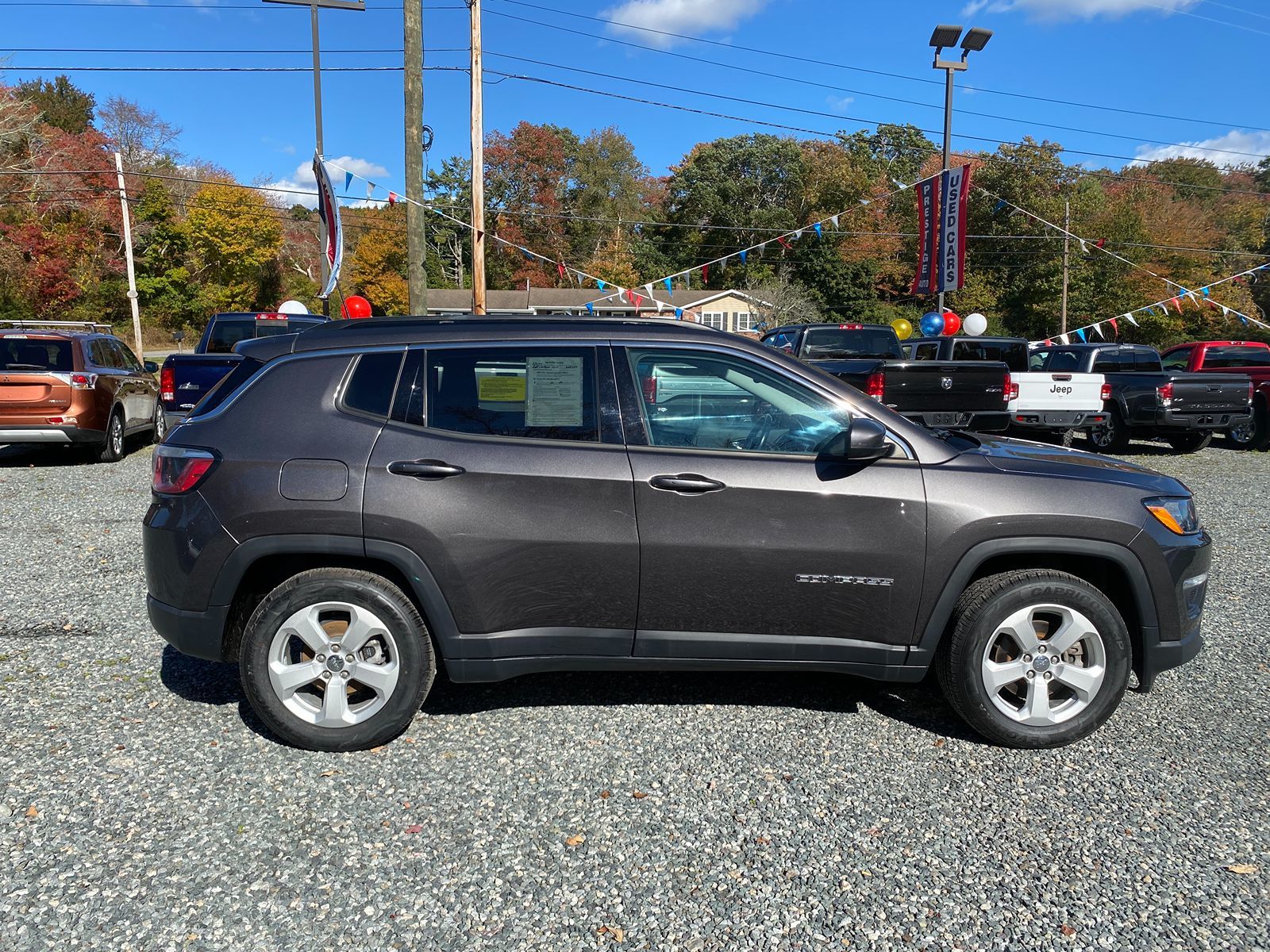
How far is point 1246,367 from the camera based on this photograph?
14.9 meters

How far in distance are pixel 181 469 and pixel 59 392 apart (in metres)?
8.77

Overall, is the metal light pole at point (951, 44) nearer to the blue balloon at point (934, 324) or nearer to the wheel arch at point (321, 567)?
the blue balloon at point (934, 324)

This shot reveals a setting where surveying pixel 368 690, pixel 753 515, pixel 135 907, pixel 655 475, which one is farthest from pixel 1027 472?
pixel 135 907

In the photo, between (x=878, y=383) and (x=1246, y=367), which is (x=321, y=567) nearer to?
(x=878, y=383)

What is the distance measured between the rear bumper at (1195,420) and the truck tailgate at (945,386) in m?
4.05

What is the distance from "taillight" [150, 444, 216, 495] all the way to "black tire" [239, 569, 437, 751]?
0.56m

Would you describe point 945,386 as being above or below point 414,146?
below

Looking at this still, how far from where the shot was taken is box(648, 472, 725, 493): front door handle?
137 inches

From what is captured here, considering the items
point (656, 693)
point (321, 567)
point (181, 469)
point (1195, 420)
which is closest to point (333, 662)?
point (321, 567)

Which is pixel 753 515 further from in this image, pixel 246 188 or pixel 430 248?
pixel 430 248

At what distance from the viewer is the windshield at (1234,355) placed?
15258 millimetres

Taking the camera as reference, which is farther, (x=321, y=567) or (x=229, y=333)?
(x=229, y=333)

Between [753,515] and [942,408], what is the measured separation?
8.00 meters

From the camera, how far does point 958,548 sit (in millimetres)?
3518
